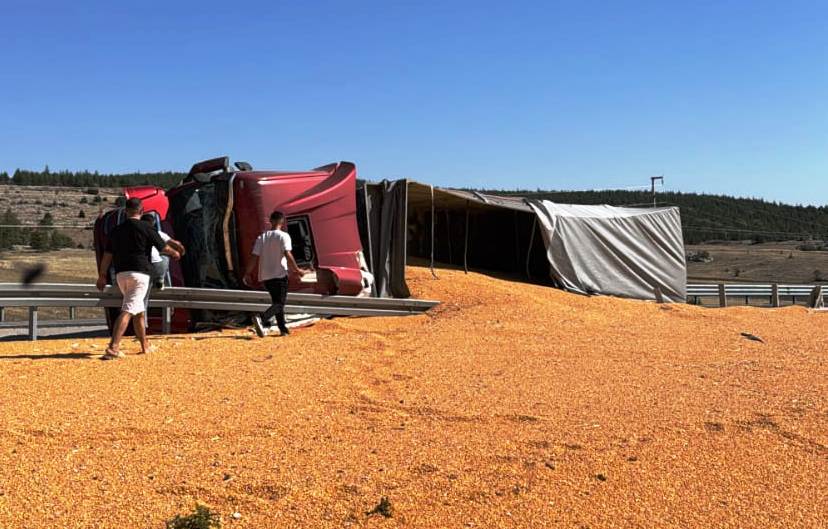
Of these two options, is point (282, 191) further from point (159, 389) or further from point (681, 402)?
point (681, 402)

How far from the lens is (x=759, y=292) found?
21.9 m

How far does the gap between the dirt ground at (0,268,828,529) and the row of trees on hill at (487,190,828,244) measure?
53424 millimetres

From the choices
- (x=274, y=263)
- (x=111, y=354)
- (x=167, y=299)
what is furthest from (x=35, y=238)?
(x=111, y=354)

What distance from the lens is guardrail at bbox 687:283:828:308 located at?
65.7ft

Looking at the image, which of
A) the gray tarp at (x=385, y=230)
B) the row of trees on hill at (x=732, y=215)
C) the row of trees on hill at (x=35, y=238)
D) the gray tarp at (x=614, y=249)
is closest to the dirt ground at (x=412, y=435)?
the gray tarp at (x=385, y=230)

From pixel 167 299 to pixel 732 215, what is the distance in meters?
75.4

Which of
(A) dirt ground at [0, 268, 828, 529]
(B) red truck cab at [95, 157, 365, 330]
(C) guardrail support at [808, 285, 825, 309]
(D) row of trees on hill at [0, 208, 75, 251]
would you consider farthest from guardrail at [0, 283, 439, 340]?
(C) guardrail support at [808, 285, 825, 309]

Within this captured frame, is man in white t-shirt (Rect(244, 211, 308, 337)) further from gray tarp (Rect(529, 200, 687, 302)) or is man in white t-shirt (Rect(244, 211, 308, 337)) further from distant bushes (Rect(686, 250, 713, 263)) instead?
distant bushes (Rect(686, 250, 713, 263))

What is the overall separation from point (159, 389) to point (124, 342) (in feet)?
9.69

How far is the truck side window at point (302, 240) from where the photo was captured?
10.8 m

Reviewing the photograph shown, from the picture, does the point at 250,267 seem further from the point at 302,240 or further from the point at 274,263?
the point at 302,240

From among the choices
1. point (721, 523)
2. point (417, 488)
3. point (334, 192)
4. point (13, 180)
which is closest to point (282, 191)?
point (334, 192)

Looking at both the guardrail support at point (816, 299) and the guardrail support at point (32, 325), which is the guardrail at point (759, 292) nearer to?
the guardrail support at point (816, 299)

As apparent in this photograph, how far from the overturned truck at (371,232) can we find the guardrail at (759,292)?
1686 millimetres
